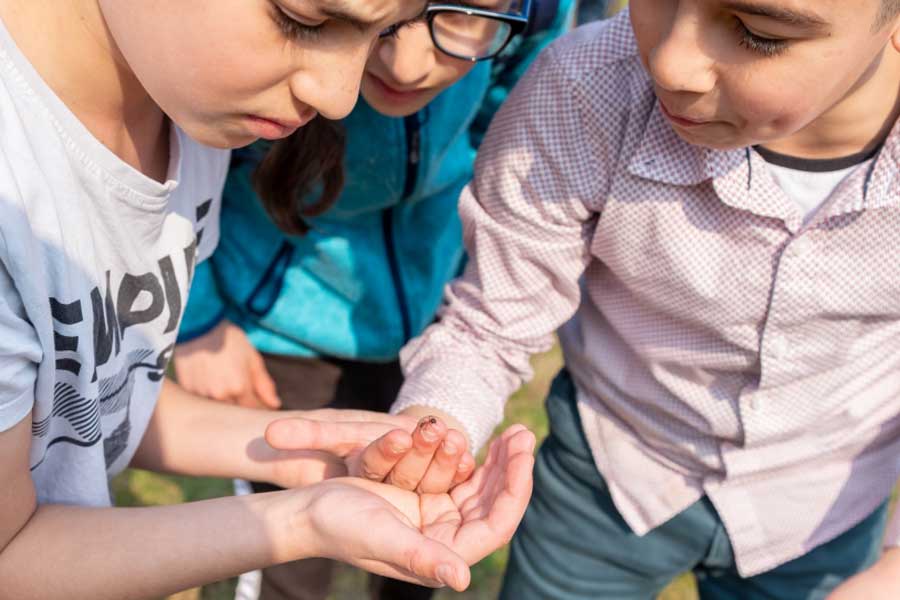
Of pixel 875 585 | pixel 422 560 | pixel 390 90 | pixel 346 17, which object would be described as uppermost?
Answer: pixel 346 17

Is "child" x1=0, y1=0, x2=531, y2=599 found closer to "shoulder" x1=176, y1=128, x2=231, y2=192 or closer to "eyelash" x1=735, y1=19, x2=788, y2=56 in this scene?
"shoulder" x1=176, y1=128, x2=231, y2=192

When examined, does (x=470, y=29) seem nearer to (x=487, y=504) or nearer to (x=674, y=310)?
(x=674, y=310)

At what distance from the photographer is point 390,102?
1663 mm

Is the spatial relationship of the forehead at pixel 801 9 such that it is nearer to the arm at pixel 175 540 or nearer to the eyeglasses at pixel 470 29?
the eyeglasses at pixel 470 29

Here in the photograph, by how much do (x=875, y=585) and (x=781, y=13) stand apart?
2.86ft

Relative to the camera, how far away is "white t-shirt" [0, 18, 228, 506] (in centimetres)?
121

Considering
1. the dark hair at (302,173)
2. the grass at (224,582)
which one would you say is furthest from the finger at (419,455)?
the grass at (224,582)

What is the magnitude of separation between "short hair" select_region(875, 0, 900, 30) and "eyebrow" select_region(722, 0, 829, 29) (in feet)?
0.31

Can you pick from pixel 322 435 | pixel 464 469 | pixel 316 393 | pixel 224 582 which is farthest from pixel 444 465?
pixel 224 582

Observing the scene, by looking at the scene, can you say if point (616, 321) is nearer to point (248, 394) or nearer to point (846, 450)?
point (846, 450)

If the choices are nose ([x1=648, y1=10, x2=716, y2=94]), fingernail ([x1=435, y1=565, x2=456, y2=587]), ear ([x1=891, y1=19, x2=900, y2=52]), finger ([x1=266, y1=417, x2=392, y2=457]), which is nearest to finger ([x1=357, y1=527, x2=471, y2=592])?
fingernail ([x1=435, y1=565, x2=456, y2=587])

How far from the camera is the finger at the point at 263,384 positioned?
2.21 m

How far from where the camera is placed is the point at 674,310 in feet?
5.42

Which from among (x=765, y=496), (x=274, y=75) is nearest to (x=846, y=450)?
(x=765, y=496)
